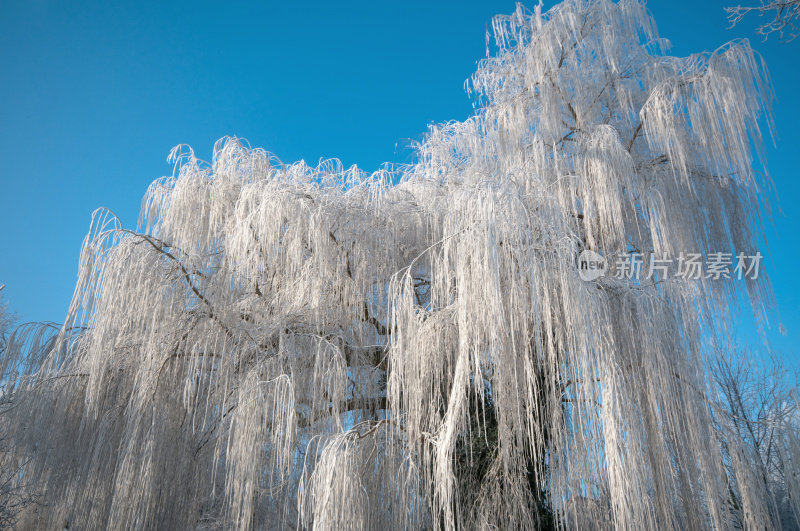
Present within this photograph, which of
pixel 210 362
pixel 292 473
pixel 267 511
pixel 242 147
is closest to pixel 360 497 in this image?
pixel 292 473

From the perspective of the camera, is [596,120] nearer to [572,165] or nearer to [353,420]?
[572,165]

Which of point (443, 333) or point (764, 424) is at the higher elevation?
point (443, 333)

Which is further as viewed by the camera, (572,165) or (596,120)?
(596,120)

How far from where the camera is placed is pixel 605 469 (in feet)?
9.15

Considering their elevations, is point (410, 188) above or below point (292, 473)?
above

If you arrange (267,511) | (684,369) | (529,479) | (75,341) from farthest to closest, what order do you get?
(75,341), (267,511), (529,479), (684,369)

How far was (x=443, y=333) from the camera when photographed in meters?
3.32

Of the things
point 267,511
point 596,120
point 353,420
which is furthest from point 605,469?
point 596,120

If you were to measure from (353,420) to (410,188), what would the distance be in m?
2.27

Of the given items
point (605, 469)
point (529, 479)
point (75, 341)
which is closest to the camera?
point (605, 469)

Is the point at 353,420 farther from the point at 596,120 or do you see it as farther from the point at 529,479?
the point at 596,120

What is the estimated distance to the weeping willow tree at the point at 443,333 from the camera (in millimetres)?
2926

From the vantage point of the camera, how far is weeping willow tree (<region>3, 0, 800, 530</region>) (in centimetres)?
293

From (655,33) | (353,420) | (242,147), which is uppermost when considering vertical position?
(655,33)
